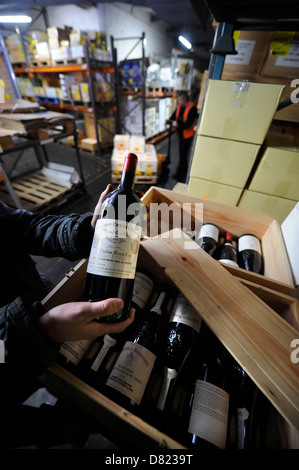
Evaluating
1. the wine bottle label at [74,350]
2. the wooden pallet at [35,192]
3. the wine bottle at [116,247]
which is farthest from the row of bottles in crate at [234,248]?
the wooden pallet at [35,192]

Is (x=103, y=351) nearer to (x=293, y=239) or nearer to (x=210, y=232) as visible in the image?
(x=210, y=232)

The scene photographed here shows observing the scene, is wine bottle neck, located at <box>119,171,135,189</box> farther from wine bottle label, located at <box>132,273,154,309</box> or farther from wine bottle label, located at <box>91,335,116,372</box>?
wine bottle label, located at <box>91,335,116,372</box>

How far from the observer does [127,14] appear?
6.22m

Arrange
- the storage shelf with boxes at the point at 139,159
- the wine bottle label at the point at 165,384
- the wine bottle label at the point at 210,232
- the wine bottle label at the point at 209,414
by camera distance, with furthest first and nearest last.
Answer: the storage shelf with boxes at the point at 139,159 < the wine bottle label at the point at 210,232 < the wine bottle label at the point at 165,384 < the wine bottle label at the point at 209,414

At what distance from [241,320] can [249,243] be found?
2.29ft

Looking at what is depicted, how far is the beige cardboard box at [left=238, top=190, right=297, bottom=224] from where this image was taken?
1.90m

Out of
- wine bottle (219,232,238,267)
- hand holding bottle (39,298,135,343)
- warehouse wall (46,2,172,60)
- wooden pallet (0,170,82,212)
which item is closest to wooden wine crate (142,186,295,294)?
wine bottle (219,232,238,267)

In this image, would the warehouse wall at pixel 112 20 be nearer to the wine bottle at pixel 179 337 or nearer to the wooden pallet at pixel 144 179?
the wooden pallet at pixel 144 179

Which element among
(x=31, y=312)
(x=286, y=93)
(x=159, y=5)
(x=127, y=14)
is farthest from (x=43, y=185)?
(x=127, y=14)

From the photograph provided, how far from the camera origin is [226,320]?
748 millimetres

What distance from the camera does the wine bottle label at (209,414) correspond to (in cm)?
63

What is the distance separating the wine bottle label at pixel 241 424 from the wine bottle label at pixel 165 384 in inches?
10.5

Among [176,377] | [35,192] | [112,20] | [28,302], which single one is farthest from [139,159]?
[112,20]

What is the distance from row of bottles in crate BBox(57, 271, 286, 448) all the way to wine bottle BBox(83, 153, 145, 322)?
183 mm
